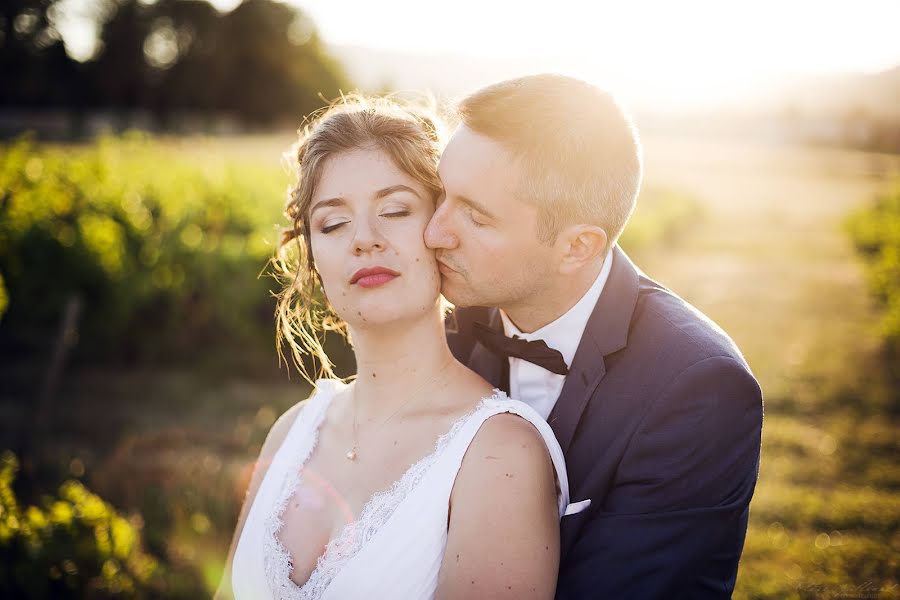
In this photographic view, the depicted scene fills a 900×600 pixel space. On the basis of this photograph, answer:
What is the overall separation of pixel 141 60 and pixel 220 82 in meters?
6.98

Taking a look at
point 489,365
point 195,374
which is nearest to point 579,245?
point 489,365

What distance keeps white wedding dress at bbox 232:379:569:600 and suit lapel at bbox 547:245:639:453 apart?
0.21 m

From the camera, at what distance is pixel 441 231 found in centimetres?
265

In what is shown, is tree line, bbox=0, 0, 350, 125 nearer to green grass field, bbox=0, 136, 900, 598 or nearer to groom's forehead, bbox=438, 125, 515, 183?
green grass field, bbox=0, 136, 900, 598

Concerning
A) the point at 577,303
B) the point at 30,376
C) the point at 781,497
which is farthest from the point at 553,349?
the point at 30,376

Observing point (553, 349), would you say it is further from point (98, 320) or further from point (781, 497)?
point (98, 320)

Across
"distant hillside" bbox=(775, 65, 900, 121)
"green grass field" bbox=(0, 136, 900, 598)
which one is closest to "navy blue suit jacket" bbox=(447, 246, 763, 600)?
"green grass field" bbox=(0, 136, 900, 598)

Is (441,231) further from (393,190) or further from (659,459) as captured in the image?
(659,459)

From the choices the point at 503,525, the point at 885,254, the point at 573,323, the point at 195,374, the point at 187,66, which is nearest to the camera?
the point at 503,525

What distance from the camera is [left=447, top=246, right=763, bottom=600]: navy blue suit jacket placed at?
2.40 metres

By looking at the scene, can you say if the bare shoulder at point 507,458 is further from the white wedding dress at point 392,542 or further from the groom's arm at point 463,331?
the groom's arm at point 463,331

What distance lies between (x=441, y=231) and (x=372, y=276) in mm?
301

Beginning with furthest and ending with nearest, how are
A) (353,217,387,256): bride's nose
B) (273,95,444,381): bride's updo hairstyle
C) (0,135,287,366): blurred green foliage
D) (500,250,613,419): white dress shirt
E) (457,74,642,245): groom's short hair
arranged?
(0,135,287,366): blurred green foliage < (500,250,613,419): white dress shirt < (457,74,642,245): groom's short hair < (273,95,444,381): bride's updo hairstyle < (353,217,387,256): bride's nose

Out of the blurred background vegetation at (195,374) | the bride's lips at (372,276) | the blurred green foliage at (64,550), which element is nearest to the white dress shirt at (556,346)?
the bride's lips at (372,276)
